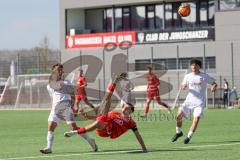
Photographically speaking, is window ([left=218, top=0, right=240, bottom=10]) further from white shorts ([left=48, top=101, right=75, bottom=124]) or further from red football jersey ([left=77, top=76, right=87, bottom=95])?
white shorts ([left=48, top=101, right=75, bottom=124])

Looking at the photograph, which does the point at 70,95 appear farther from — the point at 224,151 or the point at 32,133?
the point at 32,133

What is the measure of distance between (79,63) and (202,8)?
413 inches

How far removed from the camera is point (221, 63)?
50.7m

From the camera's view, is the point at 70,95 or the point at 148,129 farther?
the point at 148,129

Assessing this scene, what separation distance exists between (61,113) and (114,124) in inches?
67.5

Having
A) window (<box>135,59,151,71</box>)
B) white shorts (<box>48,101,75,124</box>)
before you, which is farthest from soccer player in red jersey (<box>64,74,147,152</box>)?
window (<box>135,59,151,71</box>)

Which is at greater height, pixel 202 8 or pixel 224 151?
pixel 202 8

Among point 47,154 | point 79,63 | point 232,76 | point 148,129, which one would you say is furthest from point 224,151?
point 79,63

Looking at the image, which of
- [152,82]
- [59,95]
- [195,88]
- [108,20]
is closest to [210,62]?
[108,20]

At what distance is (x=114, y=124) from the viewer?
15.1 m

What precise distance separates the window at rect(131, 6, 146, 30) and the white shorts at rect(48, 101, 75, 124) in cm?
4243

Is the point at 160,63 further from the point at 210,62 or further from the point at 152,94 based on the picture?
the point at 152,94

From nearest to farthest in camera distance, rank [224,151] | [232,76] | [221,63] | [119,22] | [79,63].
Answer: [224,151]
[232,76]
[221,63]
[79,63]
[119,22]

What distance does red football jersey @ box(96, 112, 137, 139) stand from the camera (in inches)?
591
